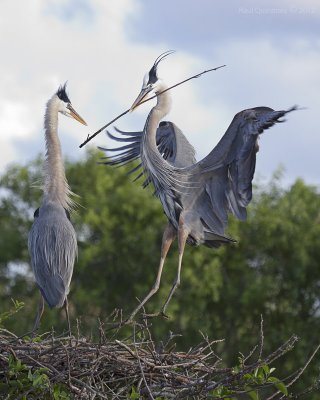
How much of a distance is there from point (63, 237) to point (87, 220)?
50.7 ft

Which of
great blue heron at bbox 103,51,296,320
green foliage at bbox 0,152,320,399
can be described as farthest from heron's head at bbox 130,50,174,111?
green foliage at bbox 0,152,320,399

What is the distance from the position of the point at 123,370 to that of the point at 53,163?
3040 millimetres

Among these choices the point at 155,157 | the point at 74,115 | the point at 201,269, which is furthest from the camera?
the point at 201,269

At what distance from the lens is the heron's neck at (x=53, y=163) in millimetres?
9406

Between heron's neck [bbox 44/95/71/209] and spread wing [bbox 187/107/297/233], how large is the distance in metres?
1.15

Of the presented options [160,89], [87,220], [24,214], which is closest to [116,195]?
[87,220]

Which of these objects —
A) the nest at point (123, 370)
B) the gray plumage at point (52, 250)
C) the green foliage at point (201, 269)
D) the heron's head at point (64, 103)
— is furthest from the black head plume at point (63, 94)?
the green foliage at point (201, 269)

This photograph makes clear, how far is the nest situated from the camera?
666 cm

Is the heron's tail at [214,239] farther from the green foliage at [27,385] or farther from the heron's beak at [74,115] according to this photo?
the green foliage at [27,385]

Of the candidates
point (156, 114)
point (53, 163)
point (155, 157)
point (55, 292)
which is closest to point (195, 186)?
point (155, 157)

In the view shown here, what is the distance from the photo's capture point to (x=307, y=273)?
2517 centimetres

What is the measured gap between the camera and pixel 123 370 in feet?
22.8

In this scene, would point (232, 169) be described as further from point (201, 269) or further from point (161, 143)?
point (201, 269)

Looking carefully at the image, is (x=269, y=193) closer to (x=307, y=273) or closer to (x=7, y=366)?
(x=307, y=273)
